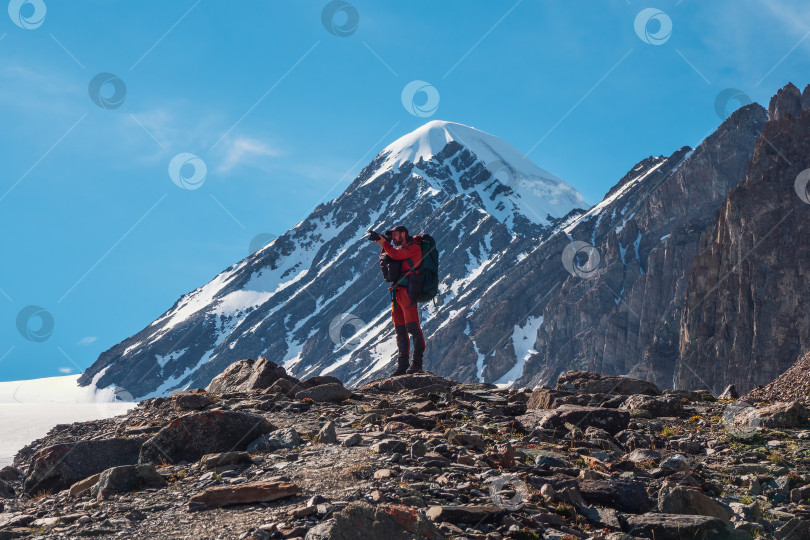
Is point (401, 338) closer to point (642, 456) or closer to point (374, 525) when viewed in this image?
point (642, 456)

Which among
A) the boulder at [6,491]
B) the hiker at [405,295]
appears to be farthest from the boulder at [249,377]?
the boulder at [6,491]

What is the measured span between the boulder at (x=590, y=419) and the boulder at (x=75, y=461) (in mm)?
5509

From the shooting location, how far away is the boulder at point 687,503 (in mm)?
6176

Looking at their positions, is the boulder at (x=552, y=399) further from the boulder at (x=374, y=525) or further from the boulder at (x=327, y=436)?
the boulder at (x=374, y=525)

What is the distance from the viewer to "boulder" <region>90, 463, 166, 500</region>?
7406 millimetres

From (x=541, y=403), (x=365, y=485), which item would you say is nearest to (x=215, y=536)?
(x=365, y=485)

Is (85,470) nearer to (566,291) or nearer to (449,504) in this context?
(449,504)

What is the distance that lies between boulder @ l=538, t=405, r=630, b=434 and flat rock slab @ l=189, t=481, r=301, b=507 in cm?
439

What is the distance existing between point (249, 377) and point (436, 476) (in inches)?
399

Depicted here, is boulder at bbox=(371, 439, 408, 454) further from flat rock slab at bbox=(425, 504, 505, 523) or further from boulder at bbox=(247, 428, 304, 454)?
flat rock slab at bbox=(425, 504, 505, 523)

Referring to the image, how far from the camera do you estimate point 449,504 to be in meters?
5.88

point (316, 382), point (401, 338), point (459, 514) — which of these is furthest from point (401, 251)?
point (459, 514)

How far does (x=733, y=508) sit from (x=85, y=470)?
24.6 ft

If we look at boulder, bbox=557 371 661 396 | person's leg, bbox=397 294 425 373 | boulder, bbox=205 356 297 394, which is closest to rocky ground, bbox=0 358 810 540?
boulder, bbox=557 371 661 396
